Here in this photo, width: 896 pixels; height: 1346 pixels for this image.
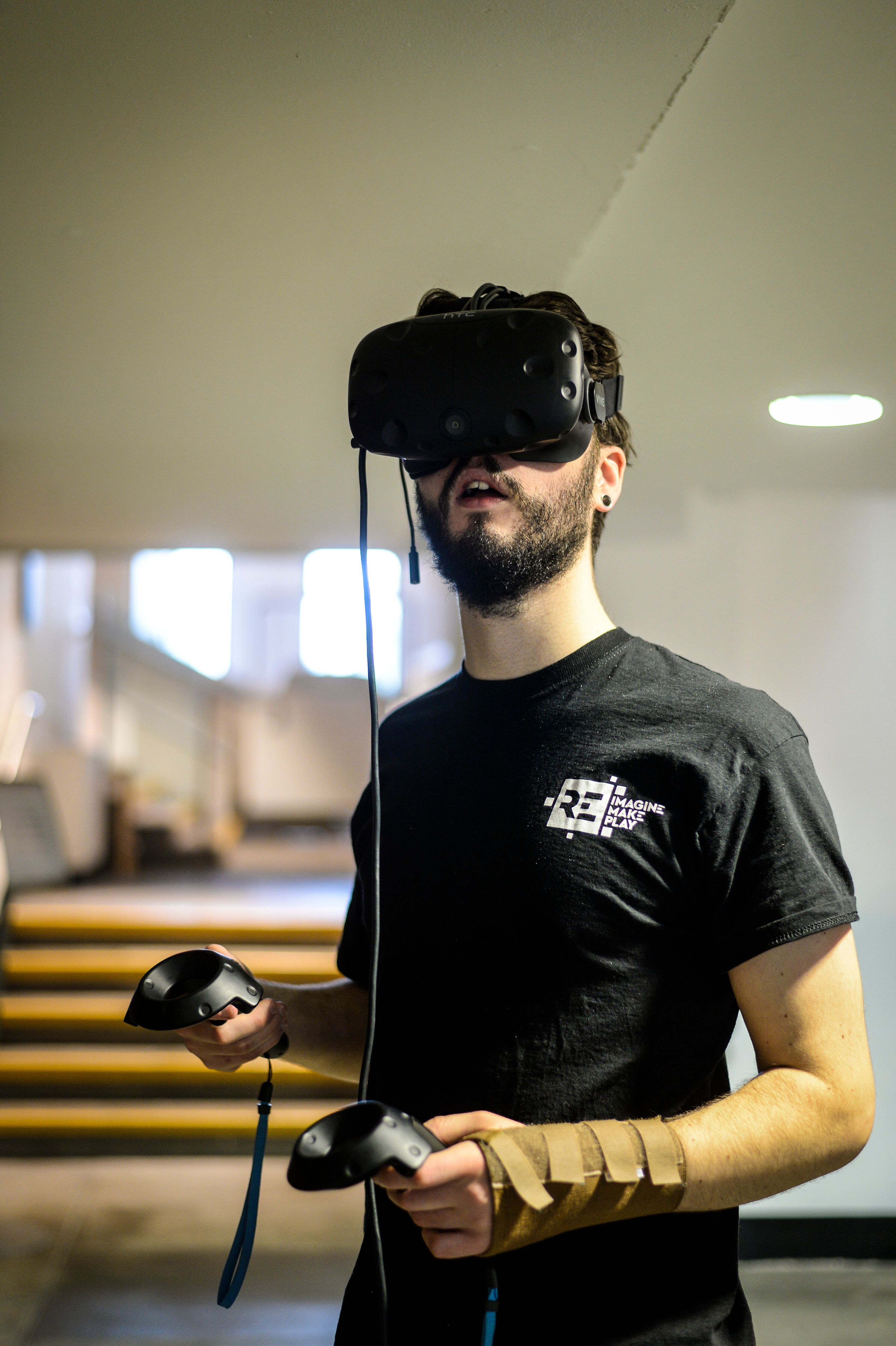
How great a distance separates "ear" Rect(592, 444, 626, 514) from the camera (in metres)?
1.05

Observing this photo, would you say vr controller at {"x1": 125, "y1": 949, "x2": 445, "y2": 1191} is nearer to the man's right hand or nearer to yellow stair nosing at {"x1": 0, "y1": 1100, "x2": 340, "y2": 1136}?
the man's right hand

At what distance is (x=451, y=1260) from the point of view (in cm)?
91

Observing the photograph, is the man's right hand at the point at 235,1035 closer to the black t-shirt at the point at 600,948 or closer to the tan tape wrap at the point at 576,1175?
the black t-shirt at the point at 600,948

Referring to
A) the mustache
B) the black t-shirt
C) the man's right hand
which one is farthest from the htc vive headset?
the man's right hand

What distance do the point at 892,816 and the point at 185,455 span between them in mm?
2183

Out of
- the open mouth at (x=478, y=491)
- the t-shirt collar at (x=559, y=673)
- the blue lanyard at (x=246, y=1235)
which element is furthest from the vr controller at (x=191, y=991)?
→ the open mouth at (x=478, y=491)

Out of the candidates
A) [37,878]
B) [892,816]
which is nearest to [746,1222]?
[892,816]

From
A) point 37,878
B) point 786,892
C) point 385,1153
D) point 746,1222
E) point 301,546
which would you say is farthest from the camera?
point 37,878

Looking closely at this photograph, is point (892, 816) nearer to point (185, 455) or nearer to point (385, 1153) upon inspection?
point (185, 455)

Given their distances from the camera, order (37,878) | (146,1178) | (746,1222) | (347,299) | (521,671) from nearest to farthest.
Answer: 1. (521,671)
2. (347,299)
3. (746,1222)
4. (146,1178)
5. (37,878)

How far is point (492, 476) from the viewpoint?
3.12ft

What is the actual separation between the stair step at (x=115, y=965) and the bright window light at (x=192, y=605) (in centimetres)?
672

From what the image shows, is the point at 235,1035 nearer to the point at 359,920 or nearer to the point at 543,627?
the point at 359,920

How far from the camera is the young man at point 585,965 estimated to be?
2.55ft
